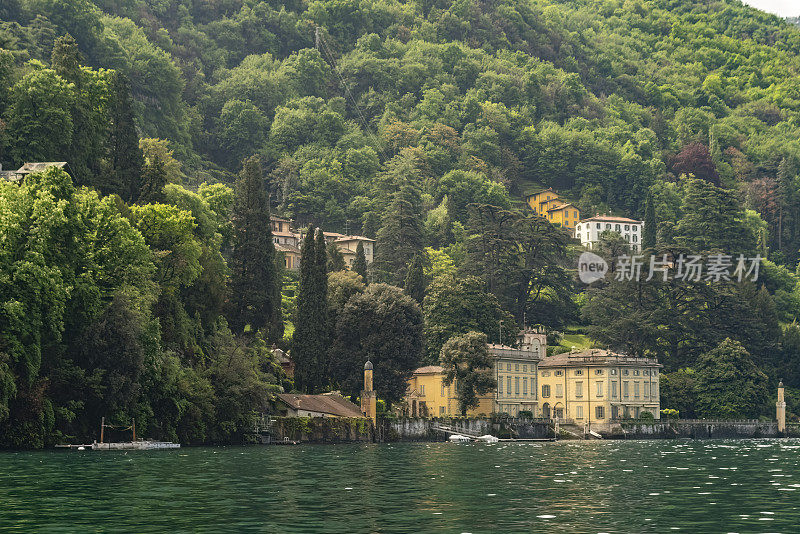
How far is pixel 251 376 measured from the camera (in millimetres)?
84688

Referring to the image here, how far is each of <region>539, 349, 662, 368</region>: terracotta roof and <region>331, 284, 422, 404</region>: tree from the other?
28.9 metres

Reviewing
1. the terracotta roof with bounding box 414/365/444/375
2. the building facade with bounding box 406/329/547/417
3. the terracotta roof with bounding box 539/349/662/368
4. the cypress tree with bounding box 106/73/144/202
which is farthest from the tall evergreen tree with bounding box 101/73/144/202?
the terracotta roof with bounding box 539/349/662/368

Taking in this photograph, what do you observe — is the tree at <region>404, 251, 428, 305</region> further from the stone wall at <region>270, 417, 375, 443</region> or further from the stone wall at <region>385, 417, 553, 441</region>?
the stone wall at <region>270, 417, 375, 443</region>

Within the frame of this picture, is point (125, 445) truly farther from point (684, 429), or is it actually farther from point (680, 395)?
point (680, 395)

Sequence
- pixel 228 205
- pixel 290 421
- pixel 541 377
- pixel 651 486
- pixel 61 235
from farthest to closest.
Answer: pixel 541 377 < pixel 228 205 < pixel 290 421 < pixel 61 235 < pixel 651 486

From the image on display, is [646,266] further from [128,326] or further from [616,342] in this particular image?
[128,326]

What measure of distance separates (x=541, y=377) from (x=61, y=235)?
7986 centimetres

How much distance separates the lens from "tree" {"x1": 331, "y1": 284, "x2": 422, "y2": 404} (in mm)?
110312

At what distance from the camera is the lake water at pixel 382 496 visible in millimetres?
28922

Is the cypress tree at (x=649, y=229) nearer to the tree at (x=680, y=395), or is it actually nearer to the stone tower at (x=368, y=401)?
the tree at (x=680, y=395)

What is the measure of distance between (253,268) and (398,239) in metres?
67.1

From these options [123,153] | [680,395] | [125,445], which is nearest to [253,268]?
[123,153]

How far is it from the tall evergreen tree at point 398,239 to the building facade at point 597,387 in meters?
31.3

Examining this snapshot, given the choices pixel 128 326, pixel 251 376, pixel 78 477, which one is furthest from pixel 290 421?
pixel 78 477
